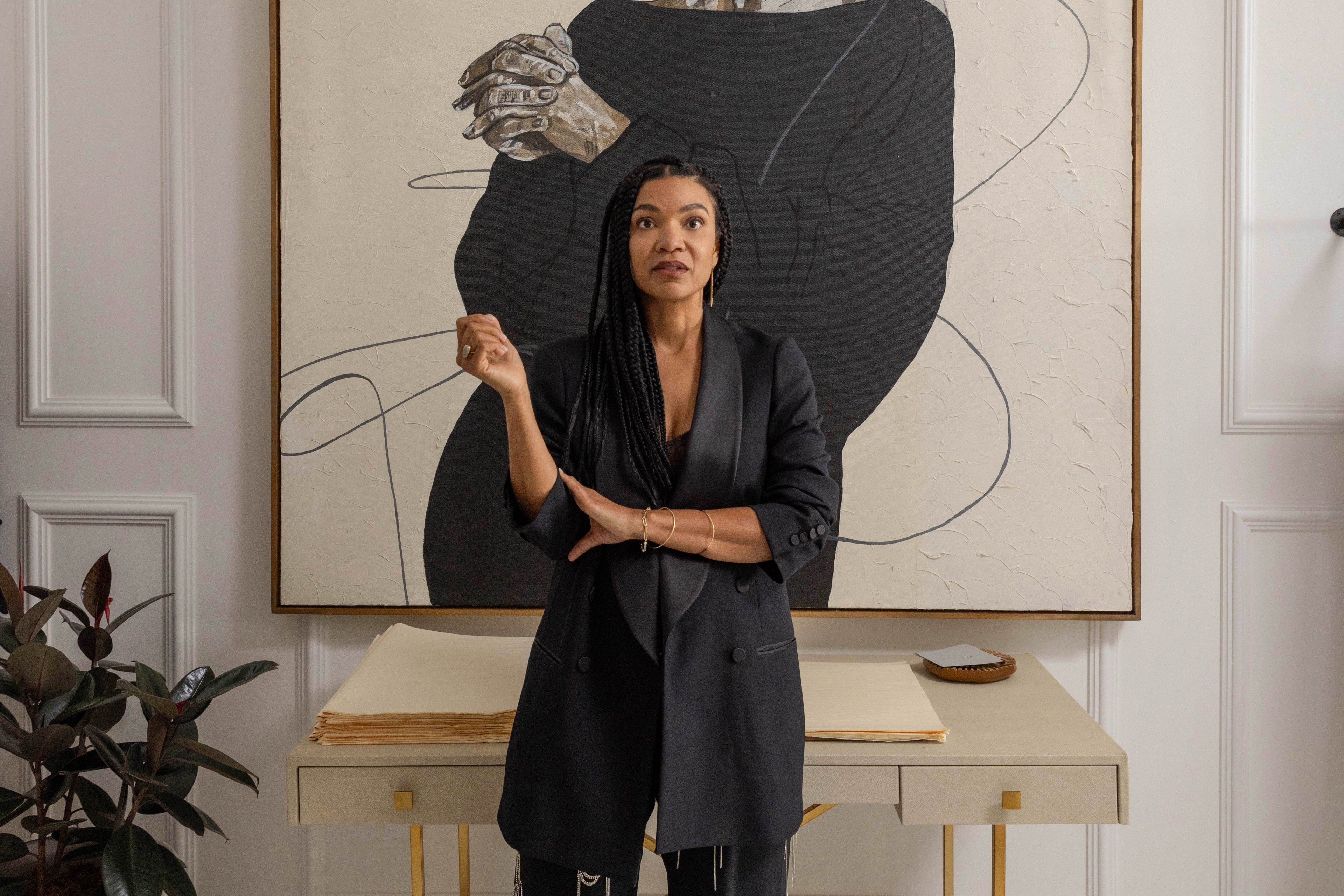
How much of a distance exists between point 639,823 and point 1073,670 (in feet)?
4.13

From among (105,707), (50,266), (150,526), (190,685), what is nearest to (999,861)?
(190,685)

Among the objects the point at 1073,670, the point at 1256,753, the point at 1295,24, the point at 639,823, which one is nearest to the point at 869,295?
the point at 1073,670

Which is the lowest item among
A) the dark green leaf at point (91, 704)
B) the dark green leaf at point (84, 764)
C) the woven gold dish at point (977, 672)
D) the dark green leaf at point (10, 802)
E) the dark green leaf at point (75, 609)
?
the dark green leaf at point (10, 802)

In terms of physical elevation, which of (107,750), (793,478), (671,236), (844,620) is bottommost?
(107,750)

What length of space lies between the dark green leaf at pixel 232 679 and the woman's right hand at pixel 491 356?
902mm

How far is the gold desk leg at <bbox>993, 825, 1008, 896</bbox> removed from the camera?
64.9 inches

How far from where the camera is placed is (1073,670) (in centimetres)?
196

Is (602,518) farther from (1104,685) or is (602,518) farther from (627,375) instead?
(1104,685)

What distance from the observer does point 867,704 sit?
1.58 meters

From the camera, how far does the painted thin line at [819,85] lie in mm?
1861

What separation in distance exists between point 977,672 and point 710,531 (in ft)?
2.99

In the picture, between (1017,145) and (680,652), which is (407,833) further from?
(1017,145)

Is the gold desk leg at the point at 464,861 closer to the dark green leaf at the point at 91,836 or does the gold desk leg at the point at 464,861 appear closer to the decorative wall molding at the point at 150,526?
the dark green leaf at the point at 91,836

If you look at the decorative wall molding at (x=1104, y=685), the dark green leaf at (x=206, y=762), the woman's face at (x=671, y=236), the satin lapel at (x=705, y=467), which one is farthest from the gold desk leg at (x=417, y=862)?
the decorative wall molding at (x=1104, y=685)
